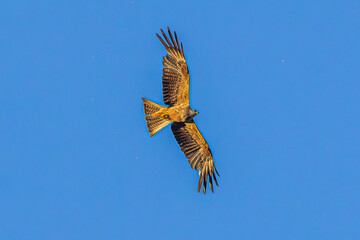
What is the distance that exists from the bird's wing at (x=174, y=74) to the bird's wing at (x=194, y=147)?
3.14 ft

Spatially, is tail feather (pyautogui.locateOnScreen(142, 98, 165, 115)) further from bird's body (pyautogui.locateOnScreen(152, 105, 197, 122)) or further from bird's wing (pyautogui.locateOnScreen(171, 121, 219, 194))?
bird's wing (pyautogui.locateOnScreen(171, 121, 219, 194))

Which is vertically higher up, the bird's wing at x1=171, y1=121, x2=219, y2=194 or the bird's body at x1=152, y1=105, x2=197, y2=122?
the bird's body at x1=152, y1=105, x2=197, y2=122

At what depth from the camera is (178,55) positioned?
90.5 ft

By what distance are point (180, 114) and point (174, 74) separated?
3.98ft

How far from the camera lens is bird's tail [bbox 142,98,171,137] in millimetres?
27781

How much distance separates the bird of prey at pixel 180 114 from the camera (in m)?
27.6

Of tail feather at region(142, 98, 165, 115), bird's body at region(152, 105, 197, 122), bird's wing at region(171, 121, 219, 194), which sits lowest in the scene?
bird's wing at region(171, 121, 219, 194)

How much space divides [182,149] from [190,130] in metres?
0.64

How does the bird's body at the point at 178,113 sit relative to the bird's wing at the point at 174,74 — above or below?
below

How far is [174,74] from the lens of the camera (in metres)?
27.6

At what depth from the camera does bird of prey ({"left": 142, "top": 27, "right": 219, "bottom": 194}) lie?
2759cm

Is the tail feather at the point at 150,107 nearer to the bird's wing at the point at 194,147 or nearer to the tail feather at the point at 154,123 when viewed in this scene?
the tail feather at the point at 154,123

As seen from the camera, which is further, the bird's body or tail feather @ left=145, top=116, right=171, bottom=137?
tail feather @ left=145, top=116, right=171, bottom=137

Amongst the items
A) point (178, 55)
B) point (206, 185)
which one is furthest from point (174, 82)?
point (206, 185)
